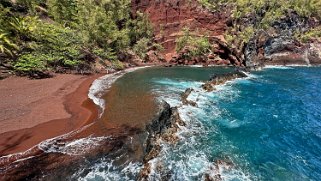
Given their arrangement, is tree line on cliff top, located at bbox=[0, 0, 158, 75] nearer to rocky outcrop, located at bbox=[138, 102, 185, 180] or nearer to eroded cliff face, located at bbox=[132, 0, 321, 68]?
eroded cliff face, located at bbox=[132, 0, 321, 68]

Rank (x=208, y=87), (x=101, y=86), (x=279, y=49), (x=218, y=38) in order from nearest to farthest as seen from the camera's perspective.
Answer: (x=101, y=86) < (x=208, y=87) < (x=279, y=49) < (x=218, y=38)

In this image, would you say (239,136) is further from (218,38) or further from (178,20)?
(178,20)

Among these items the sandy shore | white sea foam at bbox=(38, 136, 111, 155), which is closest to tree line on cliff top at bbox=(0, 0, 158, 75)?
the sandy shore

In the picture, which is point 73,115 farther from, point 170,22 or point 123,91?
point 170,22

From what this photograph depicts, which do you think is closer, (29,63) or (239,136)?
(239,136)

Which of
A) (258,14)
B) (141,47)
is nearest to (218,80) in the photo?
(141,47)

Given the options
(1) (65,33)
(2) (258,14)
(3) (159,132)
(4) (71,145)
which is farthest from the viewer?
(2) (258,14)

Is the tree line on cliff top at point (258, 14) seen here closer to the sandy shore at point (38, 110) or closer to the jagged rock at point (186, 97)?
the jagged rock at point (186, 97)

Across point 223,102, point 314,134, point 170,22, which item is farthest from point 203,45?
point 314,134
